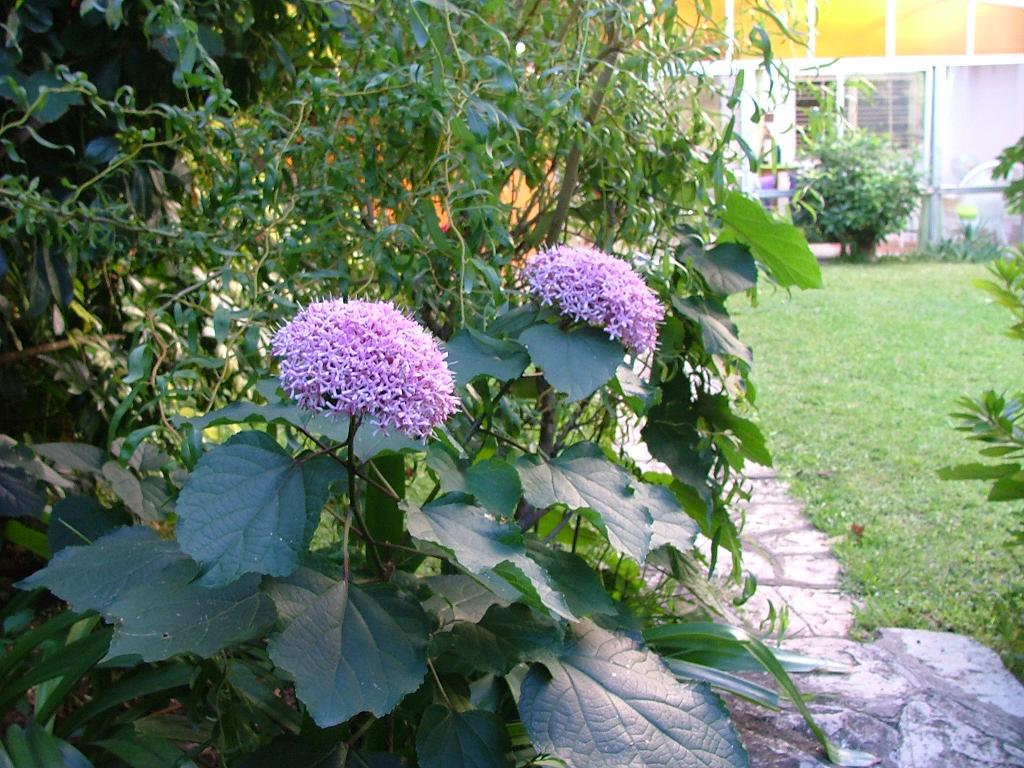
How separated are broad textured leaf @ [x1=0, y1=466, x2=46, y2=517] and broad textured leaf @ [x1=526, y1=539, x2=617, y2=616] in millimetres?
1072

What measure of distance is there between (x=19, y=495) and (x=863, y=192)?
11161 millimetres

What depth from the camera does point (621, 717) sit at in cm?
141

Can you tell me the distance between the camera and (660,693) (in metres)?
1.47

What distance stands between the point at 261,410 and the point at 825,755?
4.43ft

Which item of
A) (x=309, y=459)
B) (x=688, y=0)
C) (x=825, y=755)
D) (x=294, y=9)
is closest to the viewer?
(x=309, y=459)

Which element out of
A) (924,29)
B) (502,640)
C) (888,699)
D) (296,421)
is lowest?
(888,699)

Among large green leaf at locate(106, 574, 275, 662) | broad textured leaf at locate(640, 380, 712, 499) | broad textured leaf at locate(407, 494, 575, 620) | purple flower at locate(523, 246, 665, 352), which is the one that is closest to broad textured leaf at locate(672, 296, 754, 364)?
broad textured leaf at locate(640, 380, 712, 499)

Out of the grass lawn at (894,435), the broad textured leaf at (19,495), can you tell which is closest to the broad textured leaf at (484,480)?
the broad textured leaf at (19,495)

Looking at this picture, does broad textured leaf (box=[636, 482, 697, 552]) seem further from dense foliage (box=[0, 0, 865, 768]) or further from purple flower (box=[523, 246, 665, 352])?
purple flower (box=[523, 246, 665, 352])

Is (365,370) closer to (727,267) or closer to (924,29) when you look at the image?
(727,267)

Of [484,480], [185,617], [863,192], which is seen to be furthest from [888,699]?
[863,192]

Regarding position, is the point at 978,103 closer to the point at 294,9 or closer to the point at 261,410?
the point at 294,9

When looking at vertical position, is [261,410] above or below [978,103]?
below

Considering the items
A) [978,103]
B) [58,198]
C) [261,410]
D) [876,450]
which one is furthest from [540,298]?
[978,103]
